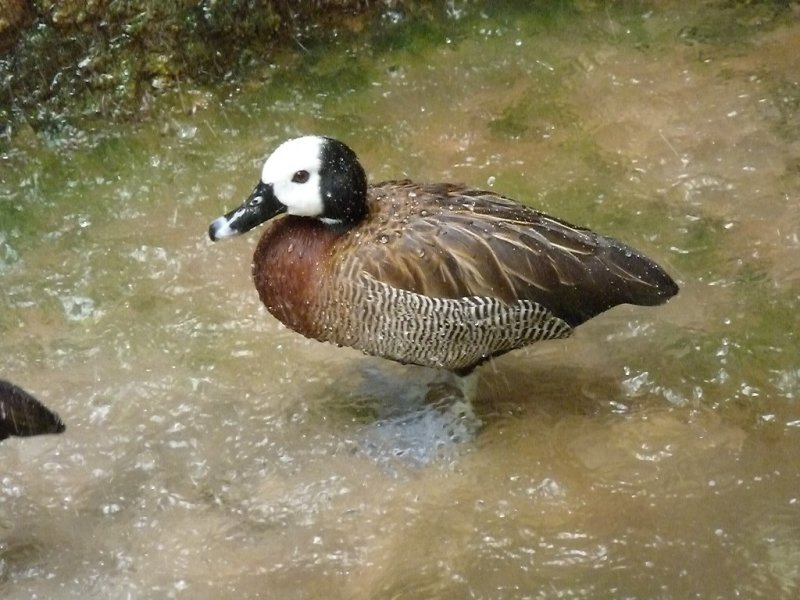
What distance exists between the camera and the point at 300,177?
3.12 metres

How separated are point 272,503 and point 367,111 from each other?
2.45 meters

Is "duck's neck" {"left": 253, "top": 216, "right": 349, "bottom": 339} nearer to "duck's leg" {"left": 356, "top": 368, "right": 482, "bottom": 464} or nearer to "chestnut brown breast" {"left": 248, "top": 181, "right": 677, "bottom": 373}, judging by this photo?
"chestnut brown breast" {"left": 248, "top": 181, "right": 677, "bottom": 373}

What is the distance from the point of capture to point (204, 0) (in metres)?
5.17

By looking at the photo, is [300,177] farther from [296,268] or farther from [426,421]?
[426,421]

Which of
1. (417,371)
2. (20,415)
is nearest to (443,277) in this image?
(417,371)

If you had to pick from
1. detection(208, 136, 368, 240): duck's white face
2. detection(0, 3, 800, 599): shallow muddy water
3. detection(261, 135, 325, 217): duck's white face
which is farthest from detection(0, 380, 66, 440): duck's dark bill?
detection(261, 135, 325, 217): duck's white face

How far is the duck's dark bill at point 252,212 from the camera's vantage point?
3.13 m

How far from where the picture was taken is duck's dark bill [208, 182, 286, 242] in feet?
10.3

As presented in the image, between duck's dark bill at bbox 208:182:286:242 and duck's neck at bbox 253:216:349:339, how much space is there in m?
0.10

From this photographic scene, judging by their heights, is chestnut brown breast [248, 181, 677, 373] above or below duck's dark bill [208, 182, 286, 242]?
below

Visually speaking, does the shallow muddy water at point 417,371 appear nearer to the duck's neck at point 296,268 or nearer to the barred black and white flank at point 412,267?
the barred black and white flank at point 412,267

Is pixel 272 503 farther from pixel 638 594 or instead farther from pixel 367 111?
pixel 367 111

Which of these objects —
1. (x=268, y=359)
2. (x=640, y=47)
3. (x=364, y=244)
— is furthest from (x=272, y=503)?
(x=640, y=47)

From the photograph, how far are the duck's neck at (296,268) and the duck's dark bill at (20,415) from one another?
2.67 ft
